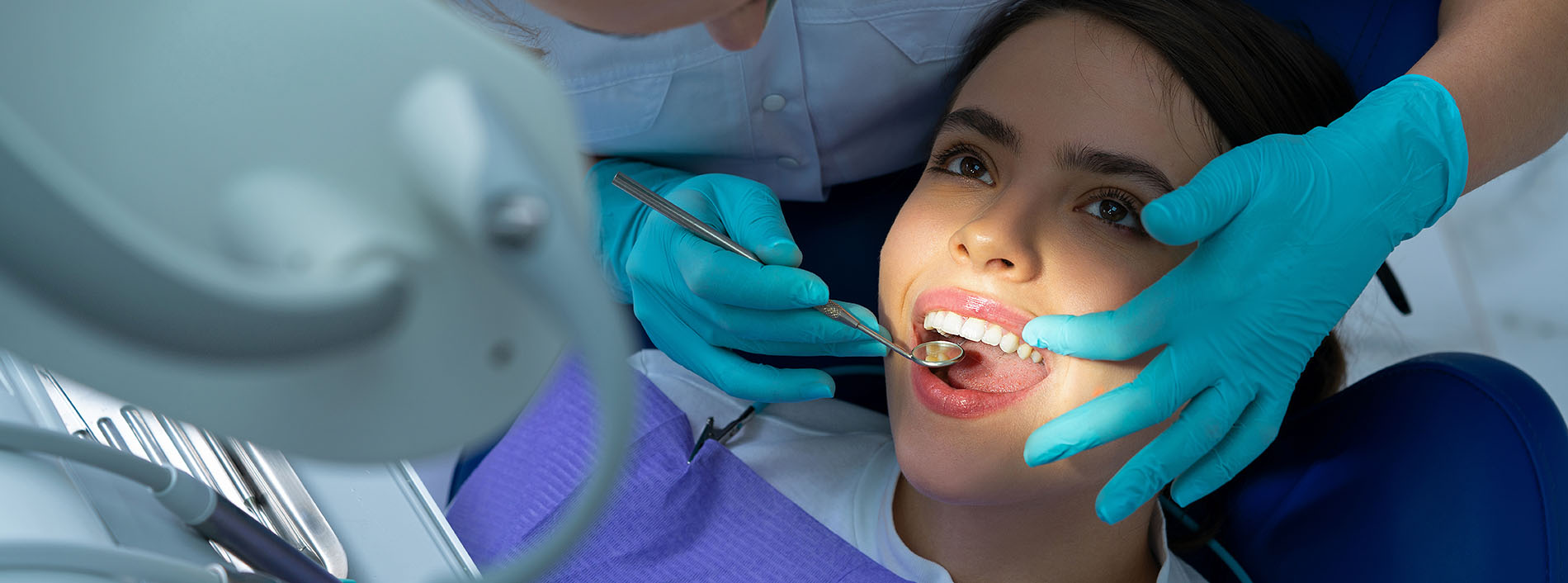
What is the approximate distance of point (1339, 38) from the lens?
1.45 m

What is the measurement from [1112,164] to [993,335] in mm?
223

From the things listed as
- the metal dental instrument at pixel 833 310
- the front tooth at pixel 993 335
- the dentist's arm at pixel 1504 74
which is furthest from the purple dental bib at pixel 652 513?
the dentist's arm at pixel 1504 74

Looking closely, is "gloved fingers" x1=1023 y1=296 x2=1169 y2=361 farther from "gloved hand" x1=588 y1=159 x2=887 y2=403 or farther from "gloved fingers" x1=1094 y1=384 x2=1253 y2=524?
"gloved hand" x1=588 y1=159 x2=887 y2=403

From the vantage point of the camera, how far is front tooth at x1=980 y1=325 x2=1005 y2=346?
1.07 meters

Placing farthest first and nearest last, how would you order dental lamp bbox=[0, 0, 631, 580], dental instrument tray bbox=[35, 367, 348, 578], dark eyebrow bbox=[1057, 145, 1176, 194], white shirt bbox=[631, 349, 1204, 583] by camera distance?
1. white shirt bbox=[631, 349, 1204, 583]
2. dark eyebrow bbox=[1057, 145, 1176, 194]
3. dental instrument tray bbox=[35, 367, 348, 578]
4. dental lamp bbox=[0, 0, 631, 580]

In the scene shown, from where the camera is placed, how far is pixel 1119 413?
1.00m

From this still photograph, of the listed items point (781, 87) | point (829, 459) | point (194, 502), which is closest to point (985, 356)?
point (829, 459)

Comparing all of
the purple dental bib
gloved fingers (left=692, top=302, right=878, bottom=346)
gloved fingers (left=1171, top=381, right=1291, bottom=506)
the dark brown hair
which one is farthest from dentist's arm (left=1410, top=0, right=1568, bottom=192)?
the purple dental bib

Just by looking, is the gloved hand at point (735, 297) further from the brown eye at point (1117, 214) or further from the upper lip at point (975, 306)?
the brown eye at point (1117, 214)

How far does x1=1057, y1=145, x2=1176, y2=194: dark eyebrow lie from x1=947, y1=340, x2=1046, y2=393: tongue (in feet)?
0.71

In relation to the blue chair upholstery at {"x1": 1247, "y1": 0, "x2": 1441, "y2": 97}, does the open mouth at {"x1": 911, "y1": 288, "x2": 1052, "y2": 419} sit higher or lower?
lower

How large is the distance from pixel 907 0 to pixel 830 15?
4.1 inches

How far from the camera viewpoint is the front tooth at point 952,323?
1.08 meters

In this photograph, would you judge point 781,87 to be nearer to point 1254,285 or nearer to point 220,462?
point 1254,285
